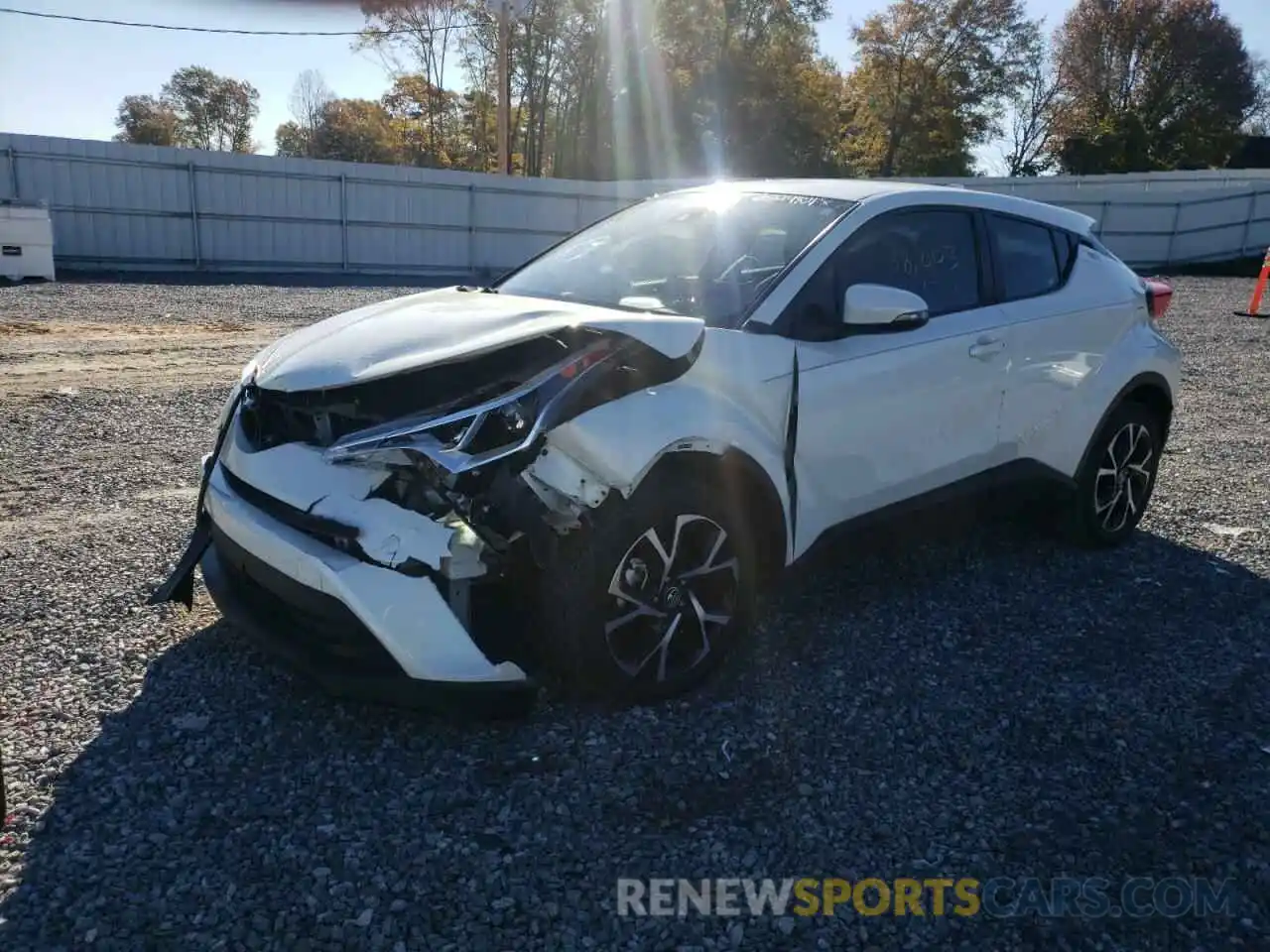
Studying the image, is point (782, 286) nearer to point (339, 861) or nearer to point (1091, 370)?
point (1091, 370)

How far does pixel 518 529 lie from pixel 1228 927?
204cm

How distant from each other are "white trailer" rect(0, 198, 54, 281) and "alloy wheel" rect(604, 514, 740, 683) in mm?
16445

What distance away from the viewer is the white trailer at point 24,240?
15695 millimetres

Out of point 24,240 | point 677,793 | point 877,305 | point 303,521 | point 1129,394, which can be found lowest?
point 677,793

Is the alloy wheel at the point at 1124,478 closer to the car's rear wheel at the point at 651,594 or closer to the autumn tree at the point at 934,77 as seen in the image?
the car's rear wheel at the point at 651,594

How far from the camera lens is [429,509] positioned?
2.82m

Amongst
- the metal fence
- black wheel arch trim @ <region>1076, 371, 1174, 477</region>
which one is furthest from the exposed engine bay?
the metal fence

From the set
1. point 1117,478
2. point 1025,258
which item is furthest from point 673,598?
point 1117,478

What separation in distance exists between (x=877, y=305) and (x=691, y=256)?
817mm

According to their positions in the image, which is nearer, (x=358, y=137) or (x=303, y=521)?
(x=303, y=521)

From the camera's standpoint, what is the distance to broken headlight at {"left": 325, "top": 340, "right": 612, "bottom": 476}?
2775mm

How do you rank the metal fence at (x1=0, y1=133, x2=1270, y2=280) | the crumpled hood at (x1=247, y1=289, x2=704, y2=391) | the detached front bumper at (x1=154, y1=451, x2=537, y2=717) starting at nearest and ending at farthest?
the detached front bumper at (x1=154, y1=451, x2=537, y2=717), the crumpled hood at (x1=247, y1=289, x2=704, y2=391), the metal fence at (x1=0, y1=133, x2=1270, y2=280)

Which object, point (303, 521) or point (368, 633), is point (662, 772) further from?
point (303, 521)

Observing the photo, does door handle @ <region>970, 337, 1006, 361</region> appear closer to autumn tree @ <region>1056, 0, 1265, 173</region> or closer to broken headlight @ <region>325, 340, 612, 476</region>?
broken headlight @ <region>325, 340, 612, 476</region>
